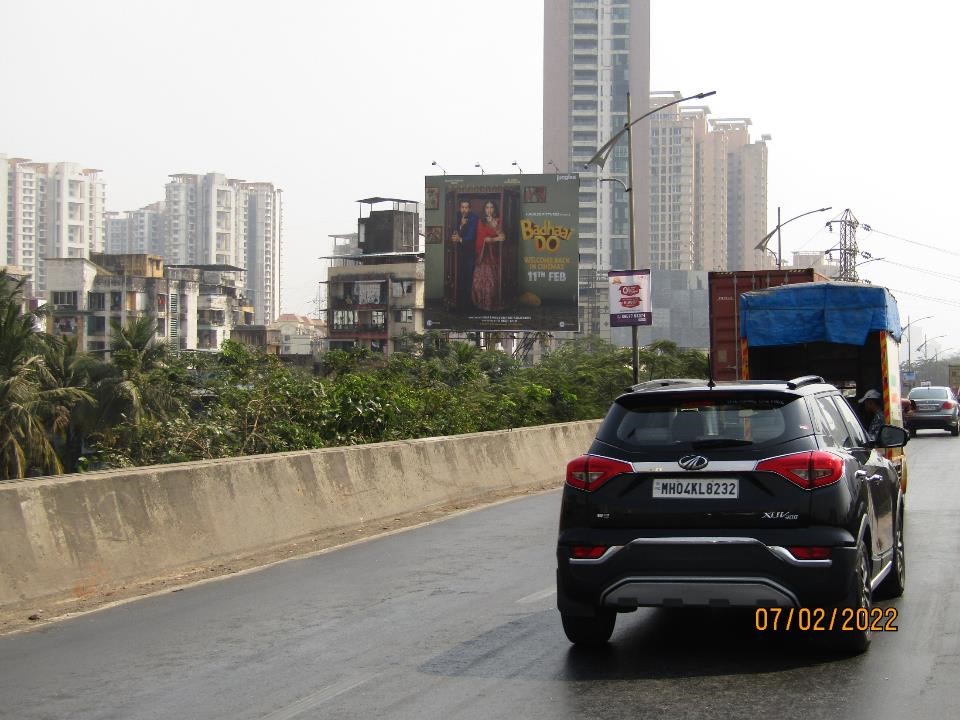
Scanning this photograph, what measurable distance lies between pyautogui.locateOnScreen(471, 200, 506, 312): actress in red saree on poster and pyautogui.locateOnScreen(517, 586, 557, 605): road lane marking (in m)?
51.1

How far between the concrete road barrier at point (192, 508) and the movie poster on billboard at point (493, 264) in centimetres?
4228

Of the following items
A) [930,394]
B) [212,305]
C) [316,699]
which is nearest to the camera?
[316,699]

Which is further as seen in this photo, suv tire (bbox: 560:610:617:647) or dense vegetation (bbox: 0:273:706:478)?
dense vegetation (bbox: 0:273:706:478)

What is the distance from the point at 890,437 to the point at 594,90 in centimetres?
17040

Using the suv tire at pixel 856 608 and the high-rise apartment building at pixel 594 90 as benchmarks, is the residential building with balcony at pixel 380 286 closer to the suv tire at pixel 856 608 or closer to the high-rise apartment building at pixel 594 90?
the high-rise apartment building at pixel 594 90

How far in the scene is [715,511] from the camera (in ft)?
23.1

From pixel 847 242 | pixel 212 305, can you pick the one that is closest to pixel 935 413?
pixel 847 242

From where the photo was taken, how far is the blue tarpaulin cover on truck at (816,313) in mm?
18922

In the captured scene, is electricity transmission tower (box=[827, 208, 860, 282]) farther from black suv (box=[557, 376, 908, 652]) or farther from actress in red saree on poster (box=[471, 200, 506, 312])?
black suv (box=[557, 376, 908, 652])

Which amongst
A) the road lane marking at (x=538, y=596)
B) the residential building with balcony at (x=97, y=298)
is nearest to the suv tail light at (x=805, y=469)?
the road lane marking at (x=538, y=596)

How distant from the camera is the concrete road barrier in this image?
9.45 m

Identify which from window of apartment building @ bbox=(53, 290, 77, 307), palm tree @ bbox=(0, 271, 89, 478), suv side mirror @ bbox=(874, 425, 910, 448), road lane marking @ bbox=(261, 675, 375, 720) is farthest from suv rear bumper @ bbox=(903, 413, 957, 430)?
window of apartment building @ bbox=(53, 290, 77, 307)

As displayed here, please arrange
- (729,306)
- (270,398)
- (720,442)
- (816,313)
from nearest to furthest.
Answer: (720,442)
(270,398)
(816,313)
(729,306)
